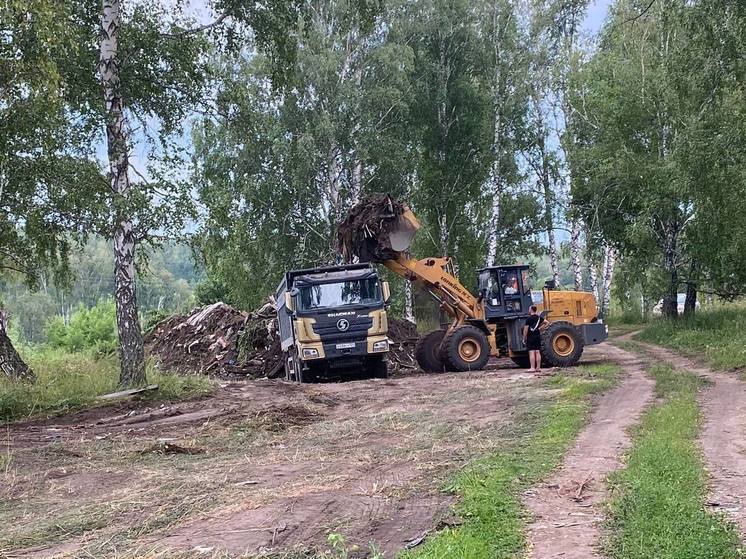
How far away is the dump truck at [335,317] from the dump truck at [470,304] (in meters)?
0.96

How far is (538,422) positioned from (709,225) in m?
13.2

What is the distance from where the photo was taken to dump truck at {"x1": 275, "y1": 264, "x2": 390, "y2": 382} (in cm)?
1706

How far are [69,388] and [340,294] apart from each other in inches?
268

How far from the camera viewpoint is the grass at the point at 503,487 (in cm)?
466

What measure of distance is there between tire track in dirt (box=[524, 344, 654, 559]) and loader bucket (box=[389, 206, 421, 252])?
26.8 ft

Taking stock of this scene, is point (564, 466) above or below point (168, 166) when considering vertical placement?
below

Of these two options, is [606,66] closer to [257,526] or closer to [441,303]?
[441,303]

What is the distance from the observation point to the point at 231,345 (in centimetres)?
2191

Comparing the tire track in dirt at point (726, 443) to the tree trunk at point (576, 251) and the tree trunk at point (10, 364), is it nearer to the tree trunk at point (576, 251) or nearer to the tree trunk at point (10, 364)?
the tree trunk at point (10, 364)

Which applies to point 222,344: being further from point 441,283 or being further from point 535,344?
point 535,344

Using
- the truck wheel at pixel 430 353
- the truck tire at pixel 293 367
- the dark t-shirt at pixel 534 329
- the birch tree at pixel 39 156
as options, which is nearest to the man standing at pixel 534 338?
the dark t-shirt at pixel 534 329

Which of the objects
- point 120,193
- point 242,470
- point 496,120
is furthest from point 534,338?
point 496,120

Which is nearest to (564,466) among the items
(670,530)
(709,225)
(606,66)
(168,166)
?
(670,530)

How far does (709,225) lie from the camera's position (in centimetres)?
2012
